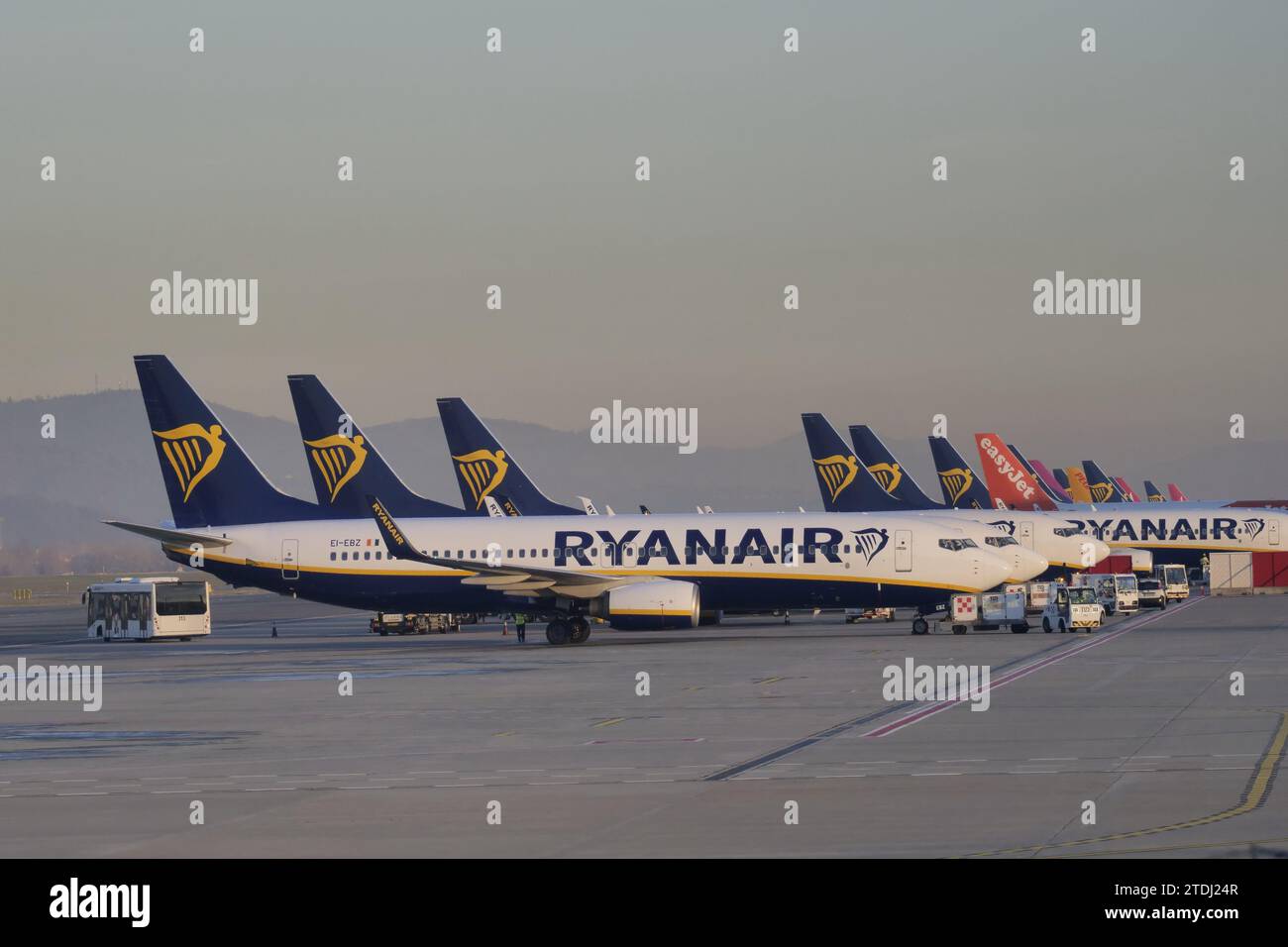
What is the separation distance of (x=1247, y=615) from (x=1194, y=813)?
204ft

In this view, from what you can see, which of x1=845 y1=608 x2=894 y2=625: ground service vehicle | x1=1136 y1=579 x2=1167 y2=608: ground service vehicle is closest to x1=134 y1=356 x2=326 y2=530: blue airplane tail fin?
x1=845 y1=608 x2=894 y2=625: ground service vehicle

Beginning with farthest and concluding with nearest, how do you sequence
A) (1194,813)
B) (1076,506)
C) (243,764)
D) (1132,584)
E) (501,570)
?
(1076,506)
(1132,584)
(501,570)
(243,764)
(1194,813)

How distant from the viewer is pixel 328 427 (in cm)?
8350

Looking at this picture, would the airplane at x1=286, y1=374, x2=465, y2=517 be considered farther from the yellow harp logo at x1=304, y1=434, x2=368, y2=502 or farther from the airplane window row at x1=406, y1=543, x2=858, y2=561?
the airplane window row at x1=406, y1=543, x2=858, y2=561

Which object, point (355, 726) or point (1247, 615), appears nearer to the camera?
point (355, 726)

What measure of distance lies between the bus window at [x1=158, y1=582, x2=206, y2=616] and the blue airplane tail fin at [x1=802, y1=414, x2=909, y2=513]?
40689mm

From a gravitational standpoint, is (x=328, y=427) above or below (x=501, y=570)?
above

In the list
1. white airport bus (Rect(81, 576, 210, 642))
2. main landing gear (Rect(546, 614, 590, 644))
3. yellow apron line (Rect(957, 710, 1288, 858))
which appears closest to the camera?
yellow apron line (Rect(957, 710, 1288, 858))

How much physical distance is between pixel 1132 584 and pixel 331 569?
44.2 metres

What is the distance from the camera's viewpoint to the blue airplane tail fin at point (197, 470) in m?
75.6

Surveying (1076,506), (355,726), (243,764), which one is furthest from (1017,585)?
(1076,506)

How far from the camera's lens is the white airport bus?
84.9m
